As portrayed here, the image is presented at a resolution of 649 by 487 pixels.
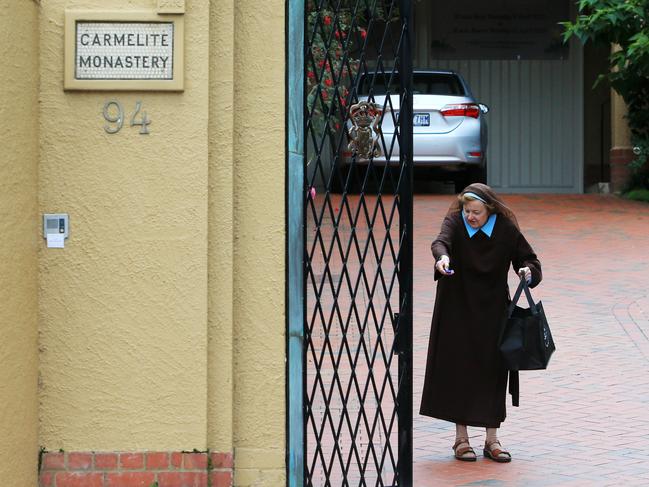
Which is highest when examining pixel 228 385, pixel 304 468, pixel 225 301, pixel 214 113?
pixel 214 113

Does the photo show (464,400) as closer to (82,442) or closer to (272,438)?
(272,438)

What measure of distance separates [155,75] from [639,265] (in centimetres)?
829

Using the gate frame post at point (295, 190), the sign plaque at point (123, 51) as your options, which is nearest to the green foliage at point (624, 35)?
the gate frame post at point (295, 190)

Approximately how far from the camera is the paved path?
7266mm

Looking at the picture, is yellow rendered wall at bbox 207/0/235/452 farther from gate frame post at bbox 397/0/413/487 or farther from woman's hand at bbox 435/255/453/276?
woman's hand at bbox 435/255/453/276

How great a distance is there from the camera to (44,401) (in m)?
6.20

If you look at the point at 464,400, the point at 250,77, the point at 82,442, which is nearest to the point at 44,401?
the point at 82,442

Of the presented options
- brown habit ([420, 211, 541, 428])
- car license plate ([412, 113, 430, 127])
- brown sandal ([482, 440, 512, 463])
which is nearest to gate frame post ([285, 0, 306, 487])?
brown habit ([420, 211, 541, 428])

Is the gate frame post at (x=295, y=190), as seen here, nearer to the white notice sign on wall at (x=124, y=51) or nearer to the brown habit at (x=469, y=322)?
the white notice sign on wall at (x=124, y=51)

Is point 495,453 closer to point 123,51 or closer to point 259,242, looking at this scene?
point 259,242

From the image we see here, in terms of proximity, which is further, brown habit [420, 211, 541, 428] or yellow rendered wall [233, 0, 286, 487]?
brown habit [420, 211, 541, 428]

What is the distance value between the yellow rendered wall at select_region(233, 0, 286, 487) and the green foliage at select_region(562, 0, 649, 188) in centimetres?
1139

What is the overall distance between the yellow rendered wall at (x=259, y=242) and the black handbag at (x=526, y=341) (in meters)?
1.63

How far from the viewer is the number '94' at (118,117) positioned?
614cm
